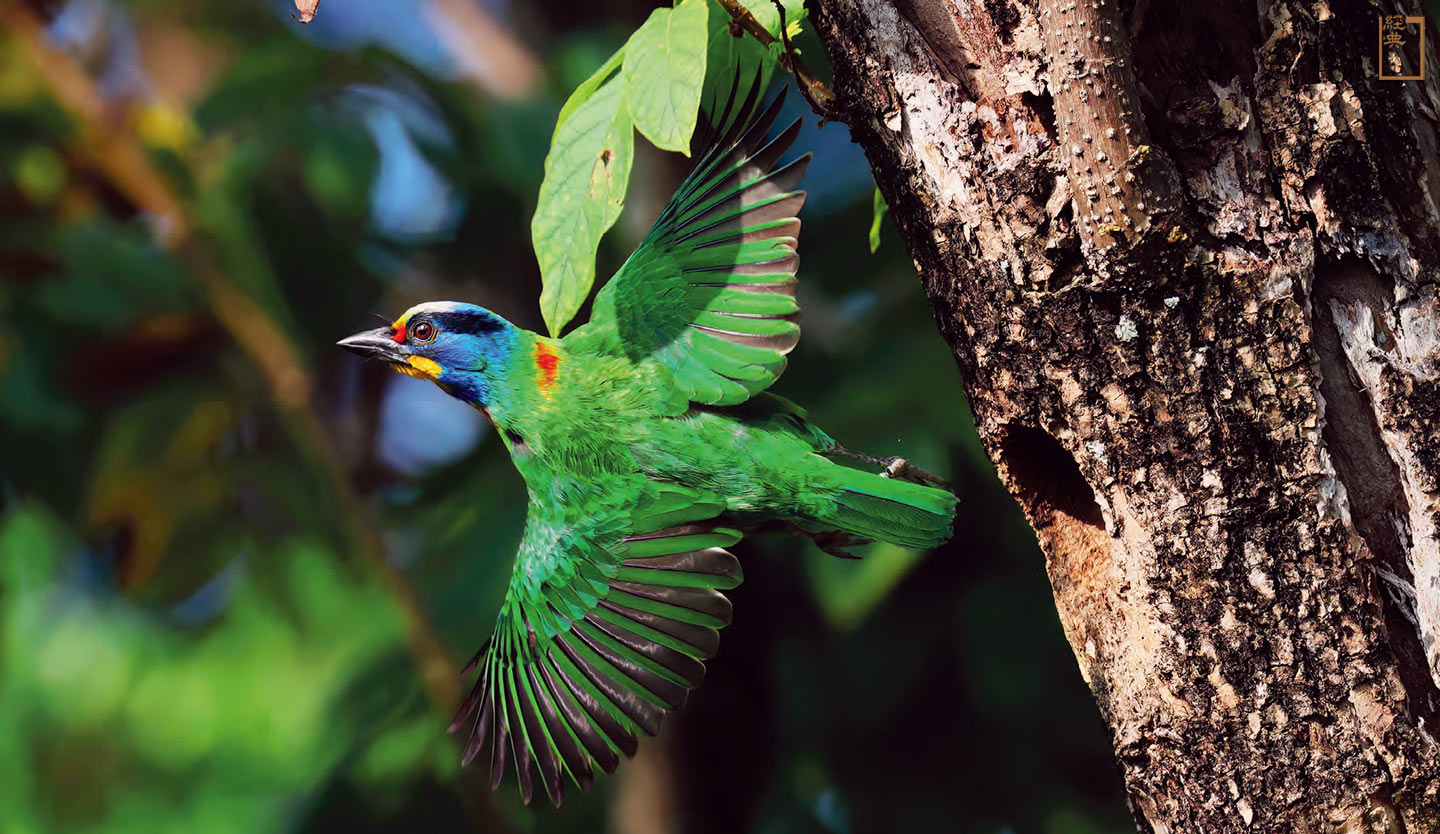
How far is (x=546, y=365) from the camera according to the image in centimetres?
→ 134

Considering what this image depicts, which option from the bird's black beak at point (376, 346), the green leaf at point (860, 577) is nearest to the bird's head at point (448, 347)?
the bird's black beak at point (376, 346)

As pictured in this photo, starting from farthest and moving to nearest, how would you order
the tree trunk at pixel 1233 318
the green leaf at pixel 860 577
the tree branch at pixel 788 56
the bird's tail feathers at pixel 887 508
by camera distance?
1. the green leaf at pixel 860 577
2. the bird's tail feathers at pixel 887 508
3. the tree branch at pixel 788 56
4. the tree trunk at pixel 1233 318

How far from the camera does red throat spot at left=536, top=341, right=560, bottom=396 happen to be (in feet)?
4.38

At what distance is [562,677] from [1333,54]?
0.99 m

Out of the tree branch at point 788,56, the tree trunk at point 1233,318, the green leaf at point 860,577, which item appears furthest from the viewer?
the green leaf at point 860,577

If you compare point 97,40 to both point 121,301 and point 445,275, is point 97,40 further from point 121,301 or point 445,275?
point 445,275

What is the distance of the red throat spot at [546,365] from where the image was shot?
1.34 metres

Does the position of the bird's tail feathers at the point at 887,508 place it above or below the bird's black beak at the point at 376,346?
above

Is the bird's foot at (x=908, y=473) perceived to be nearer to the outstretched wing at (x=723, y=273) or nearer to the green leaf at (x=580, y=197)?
the outstretched wing at (x=723, y=273)

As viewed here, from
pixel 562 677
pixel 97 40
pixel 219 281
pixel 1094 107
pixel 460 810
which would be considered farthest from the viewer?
pixel 97 40

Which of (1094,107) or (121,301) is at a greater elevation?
(1094,107)

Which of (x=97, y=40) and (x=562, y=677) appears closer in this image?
(x=562, y=677)

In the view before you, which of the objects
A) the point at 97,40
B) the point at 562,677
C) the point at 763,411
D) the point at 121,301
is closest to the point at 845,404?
the point at 763,411

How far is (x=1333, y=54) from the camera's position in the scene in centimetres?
105
